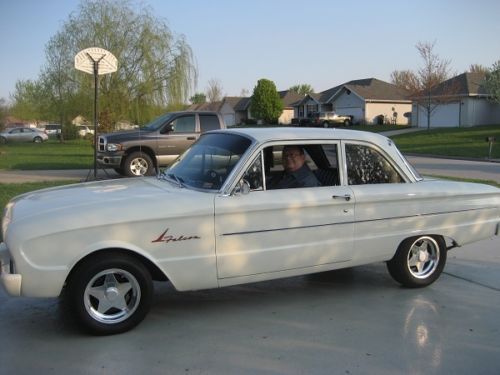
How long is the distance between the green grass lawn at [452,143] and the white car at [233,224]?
22.0 m

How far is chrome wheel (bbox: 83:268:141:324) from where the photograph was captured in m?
4.09

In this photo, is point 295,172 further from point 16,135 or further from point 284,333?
point 16,135

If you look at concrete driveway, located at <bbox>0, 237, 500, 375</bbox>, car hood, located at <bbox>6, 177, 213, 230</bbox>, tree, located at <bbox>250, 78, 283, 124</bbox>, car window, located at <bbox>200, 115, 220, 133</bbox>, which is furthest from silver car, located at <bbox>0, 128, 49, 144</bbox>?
concrete driveway, located at <bbox>0, 237, 500, 375</bbox>

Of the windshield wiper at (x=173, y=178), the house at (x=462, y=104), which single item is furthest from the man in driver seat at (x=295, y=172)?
the house at (x=462, y=104)

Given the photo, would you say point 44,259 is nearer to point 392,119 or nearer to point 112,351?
point 112,351

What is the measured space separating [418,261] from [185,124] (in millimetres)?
9473

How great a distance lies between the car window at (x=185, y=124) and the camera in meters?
13.8

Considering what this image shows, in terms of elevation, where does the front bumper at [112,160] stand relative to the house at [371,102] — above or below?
below

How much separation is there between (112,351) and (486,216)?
407cm

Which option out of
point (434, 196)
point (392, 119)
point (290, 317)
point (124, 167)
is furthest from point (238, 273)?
point (392, 119)

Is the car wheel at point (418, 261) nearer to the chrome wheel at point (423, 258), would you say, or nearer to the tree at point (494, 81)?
the chrome wheel at point (423, 258)

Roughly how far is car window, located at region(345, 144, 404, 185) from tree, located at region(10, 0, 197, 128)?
97.8 ft

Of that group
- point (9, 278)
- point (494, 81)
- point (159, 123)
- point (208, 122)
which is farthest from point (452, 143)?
point (9, 278)

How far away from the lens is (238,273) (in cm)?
443
